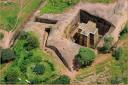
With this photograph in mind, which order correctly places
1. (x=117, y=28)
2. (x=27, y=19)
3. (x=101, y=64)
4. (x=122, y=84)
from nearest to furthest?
1. (x=122, y=84)
2. (x=101, y=64)
3. (x=117, y=28)
4. (x=27, y=19)

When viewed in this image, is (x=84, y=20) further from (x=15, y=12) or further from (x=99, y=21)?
(x=15, y=12)

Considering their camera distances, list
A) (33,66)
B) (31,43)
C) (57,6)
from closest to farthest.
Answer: (33,66) → (31,43) → (57,6)

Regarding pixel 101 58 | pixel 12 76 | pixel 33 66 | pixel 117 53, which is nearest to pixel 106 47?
pixel 101 58

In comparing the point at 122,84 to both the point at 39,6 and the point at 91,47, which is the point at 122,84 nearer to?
the point at 91,47

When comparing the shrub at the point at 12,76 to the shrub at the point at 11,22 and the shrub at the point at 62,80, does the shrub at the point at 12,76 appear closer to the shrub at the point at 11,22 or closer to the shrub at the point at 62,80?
the shrub at the point at 62,80

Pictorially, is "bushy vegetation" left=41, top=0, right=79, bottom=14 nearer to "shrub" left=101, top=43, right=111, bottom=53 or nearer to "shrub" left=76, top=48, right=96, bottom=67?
"shrub" left=101, top=43, right=111, bottom=53

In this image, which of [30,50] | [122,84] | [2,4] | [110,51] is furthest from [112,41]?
[2,4]
